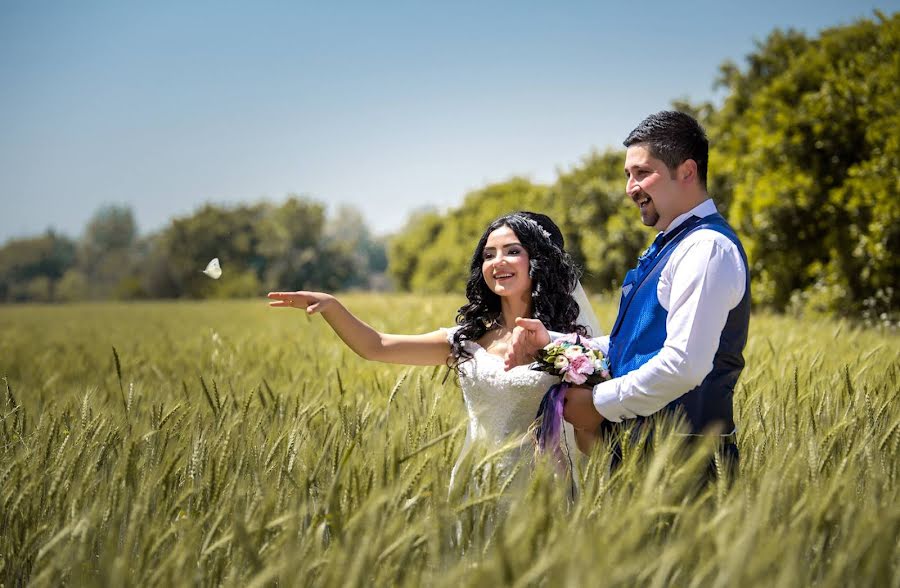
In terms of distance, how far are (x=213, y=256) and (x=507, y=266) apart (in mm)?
43427

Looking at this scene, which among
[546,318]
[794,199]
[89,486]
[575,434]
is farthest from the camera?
[794,199]

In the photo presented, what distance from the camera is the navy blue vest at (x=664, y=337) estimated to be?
183 centimetres

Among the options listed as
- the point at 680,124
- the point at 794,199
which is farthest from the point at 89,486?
the point at 794,199

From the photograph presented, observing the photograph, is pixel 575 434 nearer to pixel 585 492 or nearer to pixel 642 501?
pixel 585 492

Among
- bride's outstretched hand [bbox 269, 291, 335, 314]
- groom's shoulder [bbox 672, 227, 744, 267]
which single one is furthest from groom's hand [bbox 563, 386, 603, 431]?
bride's outstretched hand [bbox 269, 291, 335, 314]

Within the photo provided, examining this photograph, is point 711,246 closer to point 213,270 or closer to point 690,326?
point 690,326

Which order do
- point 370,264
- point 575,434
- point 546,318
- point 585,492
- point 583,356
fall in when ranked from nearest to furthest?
point 585,492 → point 583,356 → point 575,434 → point 546,318 → point 370,264

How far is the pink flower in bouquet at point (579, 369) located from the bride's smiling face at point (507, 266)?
52 cm

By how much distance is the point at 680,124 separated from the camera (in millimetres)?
1908

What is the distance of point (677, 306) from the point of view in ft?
5.80

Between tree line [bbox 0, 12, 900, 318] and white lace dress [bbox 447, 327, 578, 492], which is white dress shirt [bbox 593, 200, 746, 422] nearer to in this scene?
white lace dress [bbox 447, 327, 578, 492]

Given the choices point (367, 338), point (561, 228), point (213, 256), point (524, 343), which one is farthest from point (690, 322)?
point (213, 256)

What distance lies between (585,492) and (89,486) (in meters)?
1.08

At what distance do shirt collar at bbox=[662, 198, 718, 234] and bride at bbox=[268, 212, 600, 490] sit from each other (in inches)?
23.9
